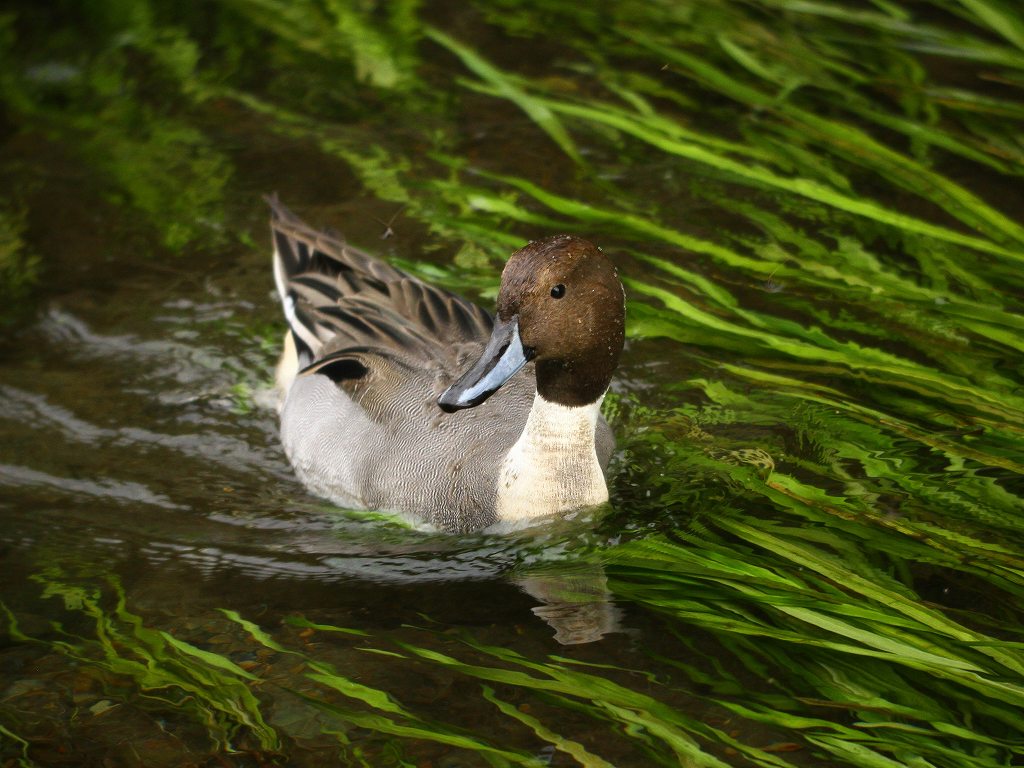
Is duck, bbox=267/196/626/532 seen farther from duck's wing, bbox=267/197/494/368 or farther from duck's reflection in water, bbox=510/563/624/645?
duck's reflection in water, bbox=510/563/624/645

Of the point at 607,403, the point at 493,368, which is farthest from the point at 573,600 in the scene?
the point at 607,403

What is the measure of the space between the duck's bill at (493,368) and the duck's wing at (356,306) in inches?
24.3

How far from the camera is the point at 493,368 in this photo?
390 cm

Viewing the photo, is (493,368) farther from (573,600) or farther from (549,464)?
(573,600)

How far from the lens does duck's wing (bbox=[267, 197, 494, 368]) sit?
465cm

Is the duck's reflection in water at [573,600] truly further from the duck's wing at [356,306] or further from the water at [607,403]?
the duck's wing at [356,306]

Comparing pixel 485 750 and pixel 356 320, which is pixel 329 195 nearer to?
pixel 356 320

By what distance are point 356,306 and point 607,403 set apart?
3.23 ft

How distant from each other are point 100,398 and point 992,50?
3.98m

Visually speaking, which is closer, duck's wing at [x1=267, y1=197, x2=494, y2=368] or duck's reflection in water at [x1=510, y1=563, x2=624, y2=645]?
duck's reflection in water at [x1=510, y1=563, x2=624, y2=645]

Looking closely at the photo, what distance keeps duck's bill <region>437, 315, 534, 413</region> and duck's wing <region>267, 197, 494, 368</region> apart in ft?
2.03

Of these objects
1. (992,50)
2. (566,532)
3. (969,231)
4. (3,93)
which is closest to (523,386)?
(566,532)

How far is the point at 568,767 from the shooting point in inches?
129

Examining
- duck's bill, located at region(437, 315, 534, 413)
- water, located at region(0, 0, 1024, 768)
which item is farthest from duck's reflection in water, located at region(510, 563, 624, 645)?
duck's bill, located at region(437, 315, 534, 413)
